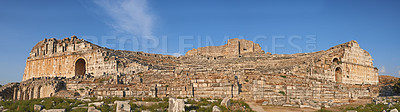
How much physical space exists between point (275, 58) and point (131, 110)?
2753 centimetres

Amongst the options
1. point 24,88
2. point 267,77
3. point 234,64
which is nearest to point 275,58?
point 234,64

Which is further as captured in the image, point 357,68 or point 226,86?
point 357,68

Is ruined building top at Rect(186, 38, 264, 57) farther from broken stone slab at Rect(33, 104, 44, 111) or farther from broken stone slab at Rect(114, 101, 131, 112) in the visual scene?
broken stone slab at Rect(33, 104, 44, 111)

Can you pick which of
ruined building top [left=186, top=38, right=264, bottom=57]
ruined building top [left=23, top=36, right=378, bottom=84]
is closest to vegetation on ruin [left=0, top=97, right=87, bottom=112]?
ruined building top [left=23, top=36, right=378, bottom=84]

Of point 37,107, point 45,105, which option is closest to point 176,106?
point 45,105

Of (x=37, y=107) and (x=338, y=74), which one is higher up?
(x=338, y=74)

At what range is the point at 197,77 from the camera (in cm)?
2016

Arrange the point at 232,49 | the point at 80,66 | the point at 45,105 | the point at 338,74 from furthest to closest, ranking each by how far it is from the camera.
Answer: the point at 232,49
the point at 80,66
the point at 338,74
the point at 45,105

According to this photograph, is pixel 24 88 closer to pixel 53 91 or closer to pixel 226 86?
pixel 53 91

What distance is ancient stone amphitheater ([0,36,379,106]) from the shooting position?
1911 cm

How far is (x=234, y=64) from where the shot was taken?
3519cm

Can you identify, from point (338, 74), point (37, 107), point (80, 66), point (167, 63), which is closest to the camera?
point (37, 107)

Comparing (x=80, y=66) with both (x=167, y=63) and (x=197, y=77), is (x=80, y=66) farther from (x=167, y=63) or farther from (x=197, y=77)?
(x=197, y=77)

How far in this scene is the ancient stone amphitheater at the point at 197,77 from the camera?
19109 mm
